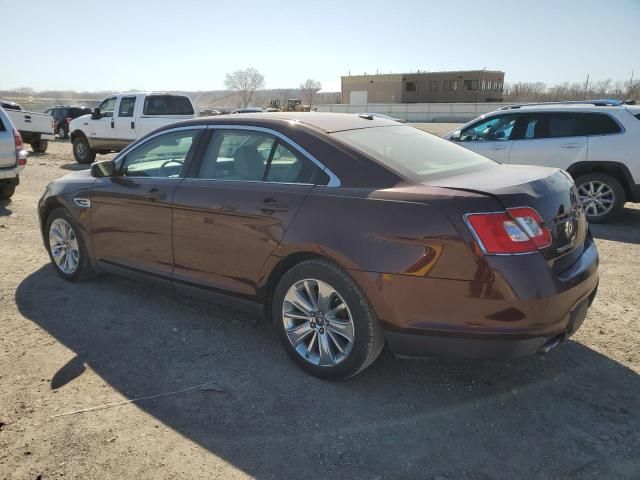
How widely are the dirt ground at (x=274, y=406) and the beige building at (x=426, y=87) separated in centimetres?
7522

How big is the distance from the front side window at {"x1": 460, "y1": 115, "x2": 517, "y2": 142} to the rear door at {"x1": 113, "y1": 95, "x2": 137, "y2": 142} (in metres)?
9.12

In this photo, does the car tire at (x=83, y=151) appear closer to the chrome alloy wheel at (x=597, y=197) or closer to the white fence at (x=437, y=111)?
the chrome alloy wheel at (x=597, y=197)

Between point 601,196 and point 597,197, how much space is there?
55mm

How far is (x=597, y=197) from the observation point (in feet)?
26.1

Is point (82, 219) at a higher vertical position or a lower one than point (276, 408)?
higher

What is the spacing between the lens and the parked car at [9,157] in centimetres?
912

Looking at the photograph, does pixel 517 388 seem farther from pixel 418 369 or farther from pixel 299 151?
pixel 299 151

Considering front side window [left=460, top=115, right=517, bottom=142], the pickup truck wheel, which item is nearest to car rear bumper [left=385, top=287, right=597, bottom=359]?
front side window [left=460, top=115, right=517, bottom=142]

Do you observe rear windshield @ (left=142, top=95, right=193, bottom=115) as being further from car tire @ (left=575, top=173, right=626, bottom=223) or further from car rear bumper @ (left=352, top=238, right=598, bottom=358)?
car rear bumper @ (left=352, top=238, right=598, bottom=358)

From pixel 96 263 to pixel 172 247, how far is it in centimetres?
121

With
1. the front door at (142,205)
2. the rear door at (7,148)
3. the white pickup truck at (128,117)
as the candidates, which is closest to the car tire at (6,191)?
the rear door at (7,148)

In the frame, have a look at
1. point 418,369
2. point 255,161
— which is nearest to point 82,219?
point 255,161

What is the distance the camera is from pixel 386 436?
283 cm

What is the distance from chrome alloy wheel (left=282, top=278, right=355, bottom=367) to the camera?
321 centimetres
